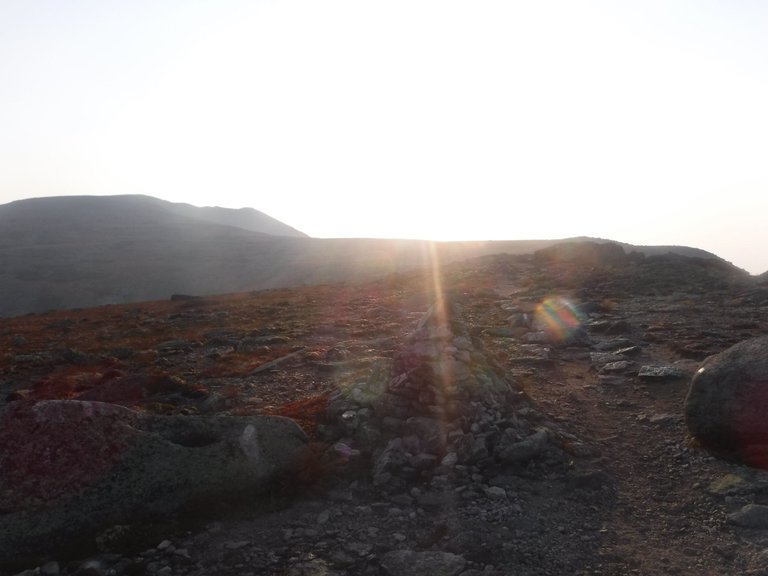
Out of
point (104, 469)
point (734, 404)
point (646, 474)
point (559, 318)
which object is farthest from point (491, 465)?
point (559, 318)

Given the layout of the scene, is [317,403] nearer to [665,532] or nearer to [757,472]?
[665,532]

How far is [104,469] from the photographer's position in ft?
31.5

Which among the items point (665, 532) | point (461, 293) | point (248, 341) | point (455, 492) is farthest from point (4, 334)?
point (665, 532)

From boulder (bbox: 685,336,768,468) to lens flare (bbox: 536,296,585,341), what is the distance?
1123 centimetres

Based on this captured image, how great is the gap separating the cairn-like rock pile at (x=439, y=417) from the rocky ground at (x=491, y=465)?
12 centimetres

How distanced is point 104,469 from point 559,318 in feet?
79.4

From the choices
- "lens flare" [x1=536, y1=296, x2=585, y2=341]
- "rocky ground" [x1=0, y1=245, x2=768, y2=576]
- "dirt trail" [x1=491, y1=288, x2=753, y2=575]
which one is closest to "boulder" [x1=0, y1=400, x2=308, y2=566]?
"rocky ground" [x1=0, y1=245, x2=768, y2=576]

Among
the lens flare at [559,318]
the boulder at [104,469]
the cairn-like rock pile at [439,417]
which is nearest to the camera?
the boulder at [104,469]

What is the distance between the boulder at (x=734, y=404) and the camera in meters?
11.7

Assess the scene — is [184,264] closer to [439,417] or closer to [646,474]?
[439,417]

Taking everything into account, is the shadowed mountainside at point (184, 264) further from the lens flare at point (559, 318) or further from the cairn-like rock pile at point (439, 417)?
the cairn-like rock pile at point (439, 417)

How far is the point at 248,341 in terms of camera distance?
2972cm

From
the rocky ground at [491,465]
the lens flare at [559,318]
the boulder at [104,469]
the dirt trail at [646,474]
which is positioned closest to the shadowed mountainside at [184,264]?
the lens flare at [559,318]

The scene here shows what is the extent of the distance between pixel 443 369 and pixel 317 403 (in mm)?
3540
